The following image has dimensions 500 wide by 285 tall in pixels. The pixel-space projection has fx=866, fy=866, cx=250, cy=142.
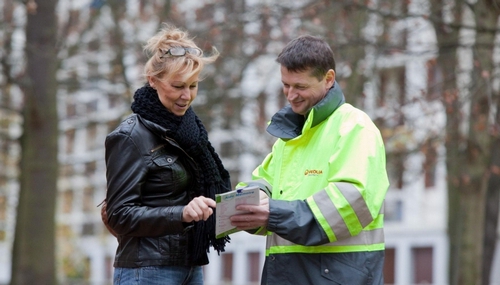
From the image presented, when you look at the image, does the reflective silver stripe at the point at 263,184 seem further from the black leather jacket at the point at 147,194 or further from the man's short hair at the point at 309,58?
the man's short hair at the point at 309,58

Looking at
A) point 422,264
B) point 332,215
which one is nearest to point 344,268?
point 332,215

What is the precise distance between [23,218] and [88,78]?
287 centimetres

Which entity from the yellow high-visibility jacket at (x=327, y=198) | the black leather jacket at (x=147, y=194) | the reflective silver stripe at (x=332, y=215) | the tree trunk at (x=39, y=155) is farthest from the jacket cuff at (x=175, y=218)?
the tree trunk at (x=39, y=155)

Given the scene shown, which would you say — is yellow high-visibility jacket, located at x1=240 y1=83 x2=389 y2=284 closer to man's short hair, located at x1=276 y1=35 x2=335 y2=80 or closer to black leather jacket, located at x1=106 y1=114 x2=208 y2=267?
man's short hair, located at x1=276 y1=35 x2=335 y2=80

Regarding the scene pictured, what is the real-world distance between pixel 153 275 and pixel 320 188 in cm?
92

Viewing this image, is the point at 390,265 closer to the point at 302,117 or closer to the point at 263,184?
the point at 263,184

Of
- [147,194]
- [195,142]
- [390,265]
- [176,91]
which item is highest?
[176,91]

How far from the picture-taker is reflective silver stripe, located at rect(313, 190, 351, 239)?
3.99 meters

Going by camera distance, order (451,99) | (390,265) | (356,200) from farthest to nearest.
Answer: (390,265), (451,99), (356,200)

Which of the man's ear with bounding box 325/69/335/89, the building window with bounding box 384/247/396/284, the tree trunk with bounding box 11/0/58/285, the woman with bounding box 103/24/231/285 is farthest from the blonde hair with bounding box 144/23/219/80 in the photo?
the building window with bounding box 384/247/396/284

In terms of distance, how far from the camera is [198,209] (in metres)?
4.06

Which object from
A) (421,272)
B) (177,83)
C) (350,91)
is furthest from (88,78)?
(421,272)

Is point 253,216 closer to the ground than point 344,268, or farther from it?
farther from it

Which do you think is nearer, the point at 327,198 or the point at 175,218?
the point at 327,198
